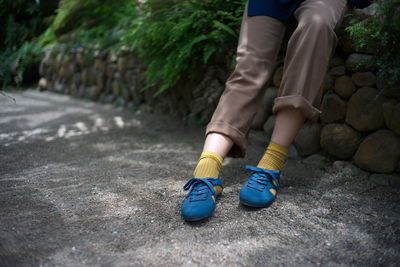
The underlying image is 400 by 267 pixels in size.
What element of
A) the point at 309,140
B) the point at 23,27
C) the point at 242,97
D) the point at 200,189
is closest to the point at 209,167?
the point at 200,189

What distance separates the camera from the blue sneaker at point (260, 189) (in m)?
1.29

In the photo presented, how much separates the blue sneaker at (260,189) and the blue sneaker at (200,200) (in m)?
0.13

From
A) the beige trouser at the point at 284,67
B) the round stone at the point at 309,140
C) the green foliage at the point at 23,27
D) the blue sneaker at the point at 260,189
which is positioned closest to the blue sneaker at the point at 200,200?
the blue sneaker at the point at 260,189

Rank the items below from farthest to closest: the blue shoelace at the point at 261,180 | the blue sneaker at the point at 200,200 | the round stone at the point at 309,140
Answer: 1. the round stone at the point at 309,140
2. the blue shoelace at the point at 261,180
3. the blue sneaker at the point at 200,200

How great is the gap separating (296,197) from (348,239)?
333 millimetres

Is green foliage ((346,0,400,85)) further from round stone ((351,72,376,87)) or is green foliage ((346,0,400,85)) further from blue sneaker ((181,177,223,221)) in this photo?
blue sneaker ((181,177,223,221))

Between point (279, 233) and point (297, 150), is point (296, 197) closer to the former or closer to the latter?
point (279, 233)

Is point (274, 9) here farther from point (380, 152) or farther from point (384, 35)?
point (380, 152)

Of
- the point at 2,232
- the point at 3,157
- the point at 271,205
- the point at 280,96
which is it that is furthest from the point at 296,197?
the point at 3,157

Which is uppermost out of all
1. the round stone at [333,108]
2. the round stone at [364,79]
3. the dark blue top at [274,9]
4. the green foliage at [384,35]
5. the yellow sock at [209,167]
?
the dark blue top at [274,9]

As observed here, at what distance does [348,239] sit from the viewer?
3.66 feet

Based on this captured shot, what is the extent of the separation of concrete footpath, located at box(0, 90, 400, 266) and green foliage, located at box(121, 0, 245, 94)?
617 mm

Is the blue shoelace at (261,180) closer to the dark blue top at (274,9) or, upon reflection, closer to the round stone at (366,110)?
the round stone at (366,110)

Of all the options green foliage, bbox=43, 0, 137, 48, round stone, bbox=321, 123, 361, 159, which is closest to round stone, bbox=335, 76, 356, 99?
round stone, bbox=321, 123, 361, 159
